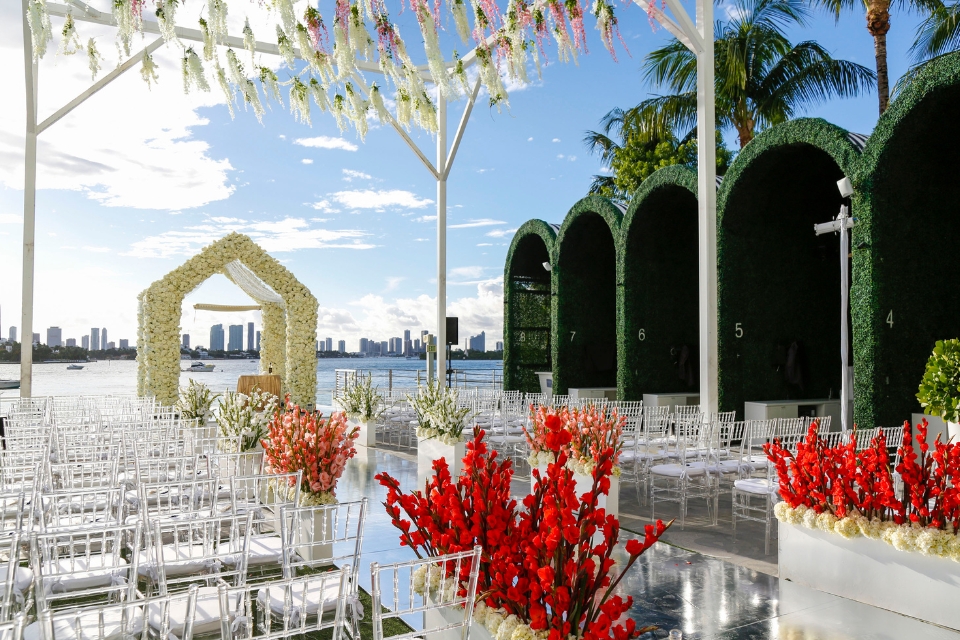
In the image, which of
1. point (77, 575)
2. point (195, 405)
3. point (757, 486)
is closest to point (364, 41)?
point (77, 575)

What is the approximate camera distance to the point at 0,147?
53.9ft

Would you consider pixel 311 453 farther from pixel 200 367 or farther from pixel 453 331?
pixel 200 367

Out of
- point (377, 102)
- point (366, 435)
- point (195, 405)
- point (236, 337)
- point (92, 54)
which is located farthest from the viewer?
point (236, 337)

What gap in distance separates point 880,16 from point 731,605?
1410 centimetres

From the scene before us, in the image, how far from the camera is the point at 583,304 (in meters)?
14.6

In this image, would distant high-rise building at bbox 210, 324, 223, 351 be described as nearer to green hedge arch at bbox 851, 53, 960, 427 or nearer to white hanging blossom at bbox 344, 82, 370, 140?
→ green hedge arch at bbox 851, 53, 960, 427

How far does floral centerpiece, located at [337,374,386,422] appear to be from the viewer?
1055 centimetres

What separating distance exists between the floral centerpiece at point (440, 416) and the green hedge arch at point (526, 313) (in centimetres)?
775

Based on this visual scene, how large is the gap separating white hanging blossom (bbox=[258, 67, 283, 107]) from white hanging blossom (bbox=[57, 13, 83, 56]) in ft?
3.79

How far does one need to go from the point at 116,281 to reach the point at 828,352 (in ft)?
120

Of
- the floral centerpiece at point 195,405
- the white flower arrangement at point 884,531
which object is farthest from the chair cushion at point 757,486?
the floral centerpiece at point 195,405

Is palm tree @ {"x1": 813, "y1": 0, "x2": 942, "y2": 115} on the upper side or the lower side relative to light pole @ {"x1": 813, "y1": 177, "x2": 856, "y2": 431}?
upper

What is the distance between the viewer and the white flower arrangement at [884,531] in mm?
3771

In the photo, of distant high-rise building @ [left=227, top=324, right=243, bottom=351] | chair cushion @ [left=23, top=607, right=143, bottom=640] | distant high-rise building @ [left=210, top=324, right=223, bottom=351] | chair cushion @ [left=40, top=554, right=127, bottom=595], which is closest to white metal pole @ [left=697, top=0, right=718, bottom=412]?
chair cushion @ [left=40, top=554, right=127, bottom=595]
